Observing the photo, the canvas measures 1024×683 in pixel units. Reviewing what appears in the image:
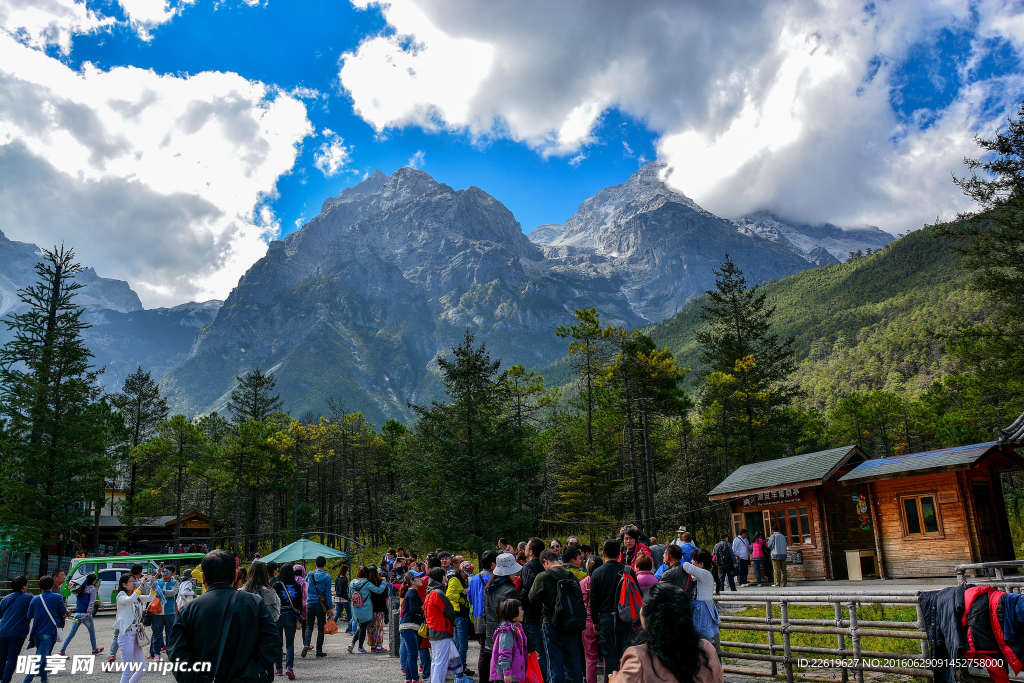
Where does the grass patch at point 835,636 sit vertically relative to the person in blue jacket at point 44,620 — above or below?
below

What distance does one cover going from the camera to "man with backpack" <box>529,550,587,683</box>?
6848 millimetres

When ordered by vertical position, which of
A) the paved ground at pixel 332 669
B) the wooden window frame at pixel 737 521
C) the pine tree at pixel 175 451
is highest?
the pine tree at pixel 175 451

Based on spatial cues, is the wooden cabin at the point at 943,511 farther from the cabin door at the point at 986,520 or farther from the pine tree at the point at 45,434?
the pine tree at the point at 45,434

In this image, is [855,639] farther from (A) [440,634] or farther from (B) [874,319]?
(B) [874,319]

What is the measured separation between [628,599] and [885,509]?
15335 mm

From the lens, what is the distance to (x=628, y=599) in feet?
22.3

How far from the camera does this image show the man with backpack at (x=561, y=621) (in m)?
6.85

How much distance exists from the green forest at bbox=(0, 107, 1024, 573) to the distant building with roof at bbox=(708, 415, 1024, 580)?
7883 millimetres

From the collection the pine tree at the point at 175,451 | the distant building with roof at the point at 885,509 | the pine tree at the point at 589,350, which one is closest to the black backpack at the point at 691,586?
the distant building with roof at the point at 885,509

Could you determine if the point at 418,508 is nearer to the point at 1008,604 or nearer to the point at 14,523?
the point at 14,523

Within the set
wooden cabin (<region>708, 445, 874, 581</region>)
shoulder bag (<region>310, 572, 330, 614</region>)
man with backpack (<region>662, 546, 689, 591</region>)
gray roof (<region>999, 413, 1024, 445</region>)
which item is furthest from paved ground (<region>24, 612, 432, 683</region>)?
wooden cabin (<region>708, 445, 874, 581</region>)

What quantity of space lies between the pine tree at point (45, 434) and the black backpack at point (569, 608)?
34645 mm

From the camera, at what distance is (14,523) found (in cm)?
3044

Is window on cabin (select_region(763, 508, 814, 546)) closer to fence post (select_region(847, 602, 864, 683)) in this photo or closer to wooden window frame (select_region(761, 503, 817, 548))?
wooden window frame (select_region(761, 503, 817, 548))
